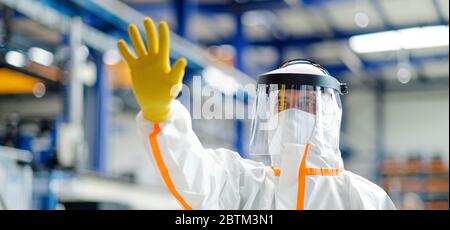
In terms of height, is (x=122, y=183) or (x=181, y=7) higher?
(x=181, y=7)

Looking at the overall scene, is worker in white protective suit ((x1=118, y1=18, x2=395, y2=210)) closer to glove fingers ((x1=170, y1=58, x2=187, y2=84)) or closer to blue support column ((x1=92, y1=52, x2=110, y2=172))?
glove fingers ((x1=170, y1=58, x2=187, y2=84))

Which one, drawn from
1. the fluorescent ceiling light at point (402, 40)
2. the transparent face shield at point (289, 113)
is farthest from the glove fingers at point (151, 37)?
the fluorescent ceiling light at point (402, 40)

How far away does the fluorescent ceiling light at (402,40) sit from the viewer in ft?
18.6

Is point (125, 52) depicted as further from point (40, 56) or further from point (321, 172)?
point (40, 56)

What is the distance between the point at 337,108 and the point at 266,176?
256 millimetres

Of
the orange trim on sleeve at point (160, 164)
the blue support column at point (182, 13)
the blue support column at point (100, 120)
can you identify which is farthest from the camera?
the blue support column at point (182, 13)

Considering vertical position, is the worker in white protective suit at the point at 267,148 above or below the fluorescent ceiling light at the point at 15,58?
below

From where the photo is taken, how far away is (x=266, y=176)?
1.77m

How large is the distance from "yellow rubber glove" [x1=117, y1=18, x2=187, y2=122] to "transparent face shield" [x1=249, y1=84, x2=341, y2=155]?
0.32 metres

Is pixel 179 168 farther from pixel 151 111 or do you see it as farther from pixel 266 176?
pixel 266 176

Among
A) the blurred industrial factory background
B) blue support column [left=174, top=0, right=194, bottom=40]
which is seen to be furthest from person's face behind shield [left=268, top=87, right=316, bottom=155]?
blue support column [left=174, top=0, right=194, bottom=40]

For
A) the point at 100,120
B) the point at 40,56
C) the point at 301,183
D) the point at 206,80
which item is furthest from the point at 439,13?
the point at 301,183

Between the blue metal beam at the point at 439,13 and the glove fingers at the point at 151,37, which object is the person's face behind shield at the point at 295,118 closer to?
the glove fingers at the point at 151,37
